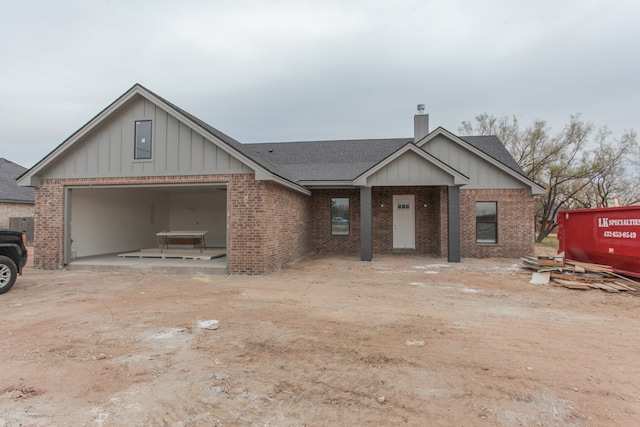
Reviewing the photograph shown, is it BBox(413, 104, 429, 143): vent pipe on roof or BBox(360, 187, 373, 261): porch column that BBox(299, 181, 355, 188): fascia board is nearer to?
BBox(360, 187, 373, 261): porch column

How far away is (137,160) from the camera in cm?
1048

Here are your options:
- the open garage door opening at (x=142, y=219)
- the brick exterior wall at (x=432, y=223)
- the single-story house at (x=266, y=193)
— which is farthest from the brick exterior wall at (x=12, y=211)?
the brick exterior wall at (x=432, y=223)

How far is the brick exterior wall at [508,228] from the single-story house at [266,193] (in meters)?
0.04

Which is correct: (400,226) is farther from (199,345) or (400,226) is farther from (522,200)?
(199,345)

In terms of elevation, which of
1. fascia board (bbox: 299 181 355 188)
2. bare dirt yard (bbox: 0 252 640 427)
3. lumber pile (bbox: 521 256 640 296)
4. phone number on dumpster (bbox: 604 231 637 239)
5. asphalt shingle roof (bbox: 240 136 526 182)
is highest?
asphalt shingle roof (bbox: 240 136 526 182)

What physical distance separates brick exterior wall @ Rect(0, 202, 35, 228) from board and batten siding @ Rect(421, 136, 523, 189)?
75.0 feet

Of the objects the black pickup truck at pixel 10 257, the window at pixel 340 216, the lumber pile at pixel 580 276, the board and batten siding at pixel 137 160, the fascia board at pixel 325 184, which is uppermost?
the board and batten siding at pixel 137 160

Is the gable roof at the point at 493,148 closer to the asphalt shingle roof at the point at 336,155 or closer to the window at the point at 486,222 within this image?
the asphalt shingle roof at the point at 336,155

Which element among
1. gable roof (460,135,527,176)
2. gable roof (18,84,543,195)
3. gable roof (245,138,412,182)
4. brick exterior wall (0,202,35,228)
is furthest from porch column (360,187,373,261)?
brick exterior wall (0,202,35,228)

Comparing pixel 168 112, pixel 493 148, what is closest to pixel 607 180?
pixel 493 148

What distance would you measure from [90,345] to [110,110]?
316 inches

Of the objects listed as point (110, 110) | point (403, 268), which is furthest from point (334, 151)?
point (110, 110)

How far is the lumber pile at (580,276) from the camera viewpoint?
8.26m

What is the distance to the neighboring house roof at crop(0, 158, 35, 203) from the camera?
20547 mm
